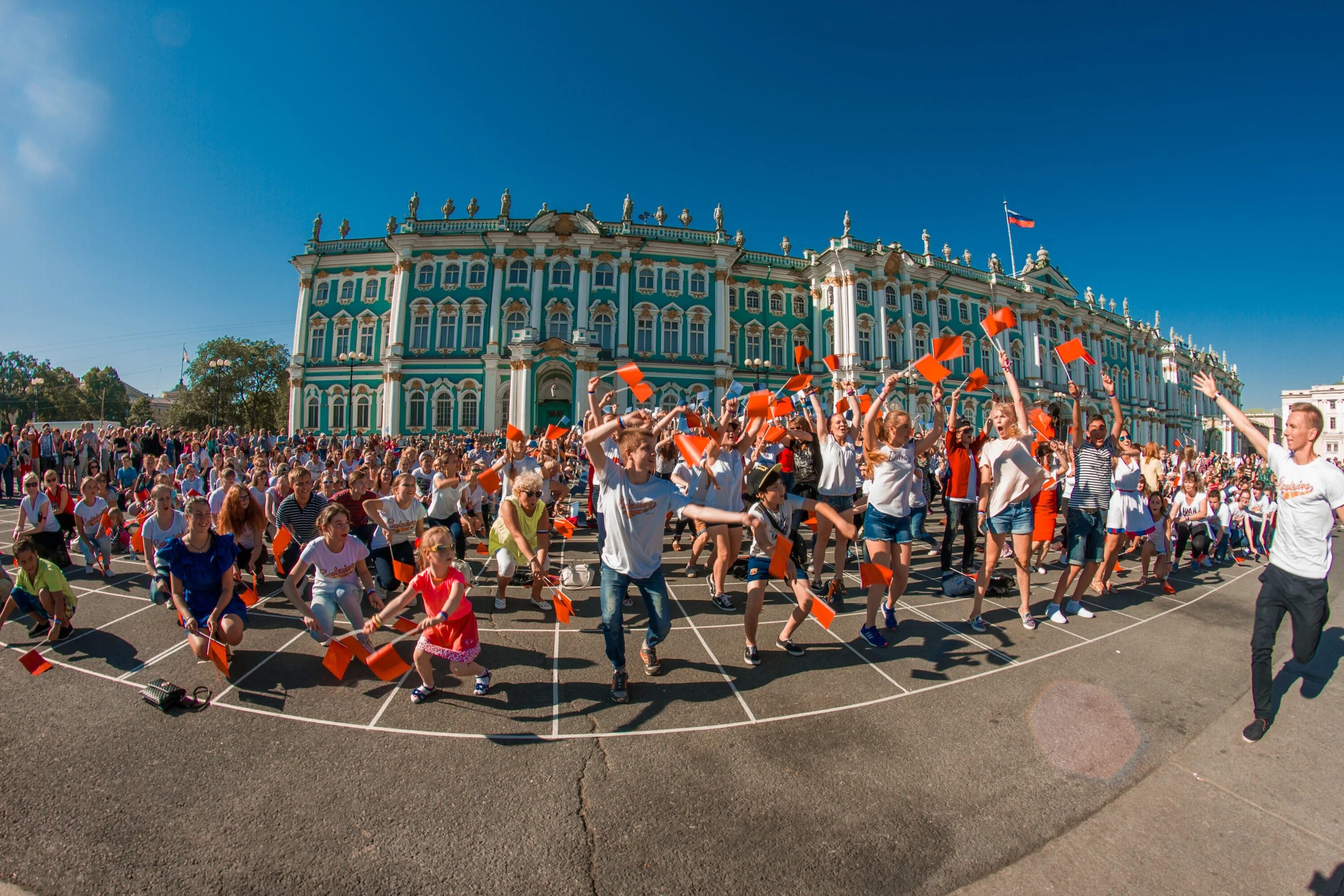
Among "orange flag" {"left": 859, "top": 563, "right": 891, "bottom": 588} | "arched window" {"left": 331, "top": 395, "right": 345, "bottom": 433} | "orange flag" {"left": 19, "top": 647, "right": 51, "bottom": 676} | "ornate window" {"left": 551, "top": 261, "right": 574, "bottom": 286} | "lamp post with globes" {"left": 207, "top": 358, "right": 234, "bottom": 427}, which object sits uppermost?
"ornate window" {"left": 551, "top": 261, "right": 574, "bottom": 286}

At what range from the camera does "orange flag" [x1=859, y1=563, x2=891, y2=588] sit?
4871mm

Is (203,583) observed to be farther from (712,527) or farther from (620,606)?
(712,527)

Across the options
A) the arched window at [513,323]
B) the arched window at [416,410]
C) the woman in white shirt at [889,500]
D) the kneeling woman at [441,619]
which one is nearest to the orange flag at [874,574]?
the woman in white shirt at [889,500]

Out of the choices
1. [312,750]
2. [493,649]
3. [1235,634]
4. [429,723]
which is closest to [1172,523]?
[1235,634]

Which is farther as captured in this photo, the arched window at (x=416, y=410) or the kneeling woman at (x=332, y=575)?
the arched window at (x=416, y=410)

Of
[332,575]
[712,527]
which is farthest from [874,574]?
[332,575]

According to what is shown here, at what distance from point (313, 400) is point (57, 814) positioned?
37970 mm

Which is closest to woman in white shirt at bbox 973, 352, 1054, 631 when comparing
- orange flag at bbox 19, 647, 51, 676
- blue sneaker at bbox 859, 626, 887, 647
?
blue sneaker at bbox 859, 626, 887, 647

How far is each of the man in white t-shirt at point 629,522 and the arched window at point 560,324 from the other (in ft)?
103

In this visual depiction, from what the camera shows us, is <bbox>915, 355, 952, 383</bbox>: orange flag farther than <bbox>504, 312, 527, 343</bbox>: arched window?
No

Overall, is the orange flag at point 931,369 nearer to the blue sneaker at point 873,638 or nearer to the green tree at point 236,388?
the blue sneaker at point 873,638

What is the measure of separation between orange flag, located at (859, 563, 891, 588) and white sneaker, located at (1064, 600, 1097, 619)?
316 cm

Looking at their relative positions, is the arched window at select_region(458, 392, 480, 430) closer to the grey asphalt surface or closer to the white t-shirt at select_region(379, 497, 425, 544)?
the white t-shirt at select_region(379, 497, 425, 544)

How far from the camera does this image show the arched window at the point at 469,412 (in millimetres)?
33666
